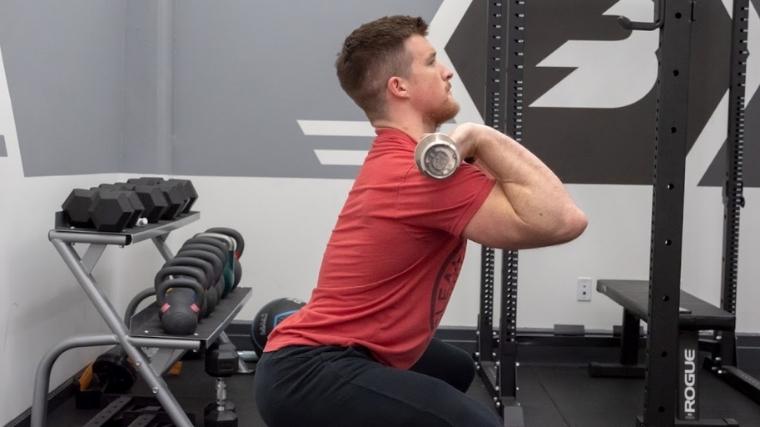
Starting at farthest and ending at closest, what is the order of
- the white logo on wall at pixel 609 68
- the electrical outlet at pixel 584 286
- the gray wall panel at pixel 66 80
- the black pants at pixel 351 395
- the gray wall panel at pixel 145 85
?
the electrical outlet at pixel 584 286
the white logo on wall at pixel 609 68
the gray wall panel at pixel 145 85
the gray wall panel at pixel 66 80
the black pants at pixel 351 395

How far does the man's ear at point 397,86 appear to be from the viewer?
63.9 inches

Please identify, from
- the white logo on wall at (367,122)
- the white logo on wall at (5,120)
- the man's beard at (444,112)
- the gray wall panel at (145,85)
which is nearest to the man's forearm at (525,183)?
the man's beard at (444,112)

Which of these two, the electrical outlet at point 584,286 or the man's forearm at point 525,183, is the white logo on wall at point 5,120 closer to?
the man's forearm at point 525,183

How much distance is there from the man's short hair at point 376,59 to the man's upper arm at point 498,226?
13.1 inches

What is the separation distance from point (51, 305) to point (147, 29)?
142cm

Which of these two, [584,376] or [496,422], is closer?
[496,422]

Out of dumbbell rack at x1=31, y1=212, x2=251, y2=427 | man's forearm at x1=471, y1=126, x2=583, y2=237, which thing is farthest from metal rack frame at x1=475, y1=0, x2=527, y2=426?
man's forearm at x1=471, y1=126, x2=583, y2=237

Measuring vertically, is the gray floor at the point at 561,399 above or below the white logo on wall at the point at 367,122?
below

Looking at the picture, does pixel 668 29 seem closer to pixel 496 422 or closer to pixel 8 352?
pixel 496 422

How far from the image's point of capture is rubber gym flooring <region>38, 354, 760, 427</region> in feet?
10.2

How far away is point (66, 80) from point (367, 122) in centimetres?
143

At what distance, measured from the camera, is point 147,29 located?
12.2ft

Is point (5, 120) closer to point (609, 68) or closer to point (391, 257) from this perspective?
point (391, 257)

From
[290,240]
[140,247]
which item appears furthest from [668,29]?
[140,247]
